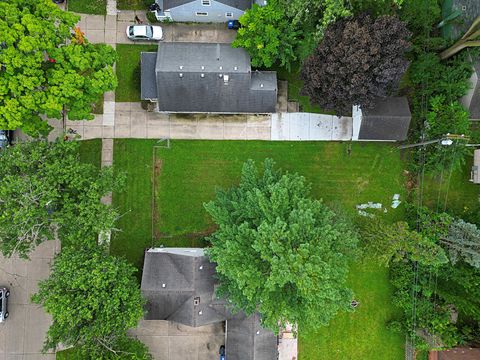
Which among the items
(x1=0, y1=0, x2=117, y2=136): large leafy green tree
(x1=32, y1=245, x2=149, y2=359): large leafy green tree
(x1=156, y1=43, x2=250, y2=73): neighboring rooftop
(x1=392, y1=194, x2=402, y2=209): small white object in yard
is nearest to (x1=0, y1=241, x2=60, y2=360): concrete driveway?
(x1=32, y1=245, x2=149, y2=359): large leafy green tree

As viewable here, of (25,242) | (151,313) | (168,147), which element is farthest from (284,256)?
(25,242)

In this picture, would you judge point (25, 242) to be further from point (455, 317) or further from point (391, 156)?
point (455, 317)

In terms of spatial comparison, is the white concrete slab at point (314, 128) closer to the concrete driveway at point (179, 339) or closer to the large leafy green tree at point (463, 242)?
the large leafy green tree at point (463, 242)

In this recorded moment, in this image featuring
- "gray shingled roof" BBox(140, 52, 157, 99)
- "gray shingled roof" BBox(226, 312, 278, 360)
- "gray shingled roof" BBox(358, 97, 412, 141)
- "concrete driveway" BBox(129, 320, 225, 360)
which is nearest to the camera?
"gray shingled roof" BBox(226, 312, 278, 360)

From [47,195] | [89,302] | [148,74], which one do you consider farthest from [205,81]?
[89,302]

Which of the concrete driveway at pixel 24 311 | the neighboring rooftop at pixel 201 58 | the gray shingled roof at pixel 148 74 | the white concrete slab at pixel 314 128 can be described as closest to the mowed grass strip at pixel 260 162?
the white concrete slab at pixel 314 128

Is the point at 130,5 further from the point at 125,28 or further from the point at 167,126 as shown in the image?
the point at 167,126

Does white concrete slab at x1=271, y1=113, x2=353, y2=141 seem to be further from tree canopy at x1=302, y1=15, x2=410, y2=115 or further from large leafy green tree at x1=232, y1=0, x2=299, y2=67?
tree canopy at x1=302, y1=15, x2=410, y2=115
